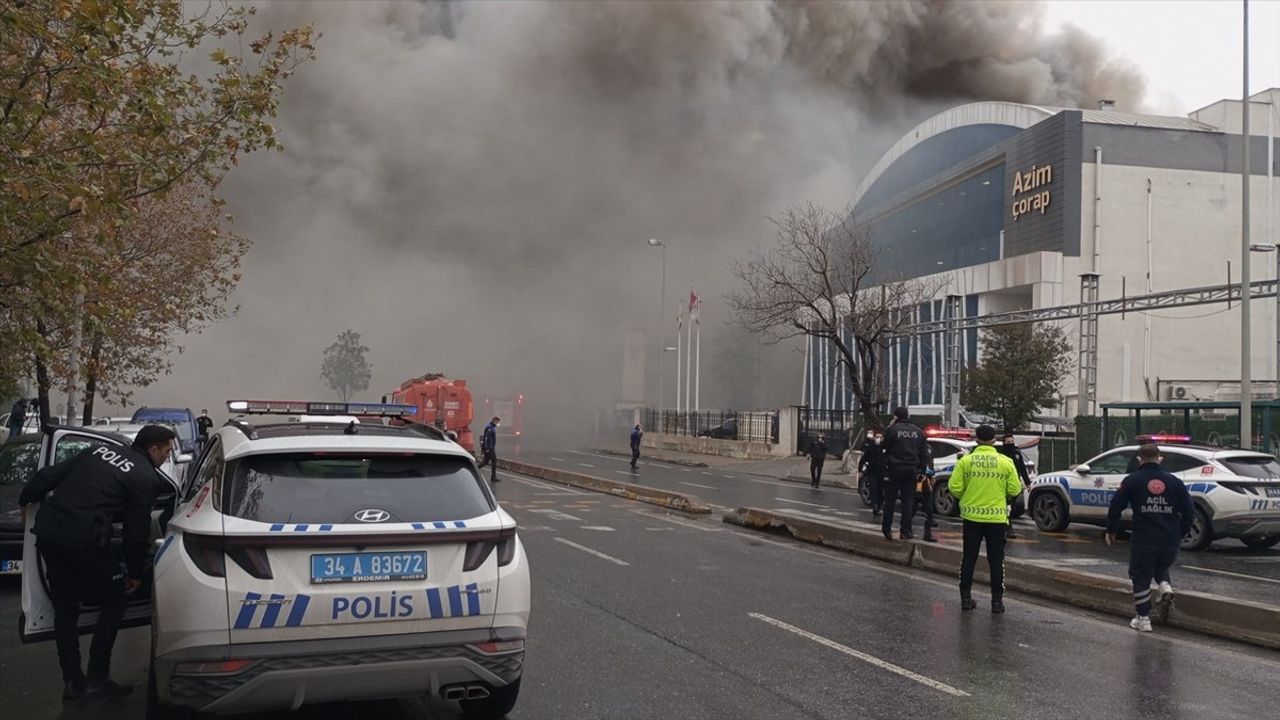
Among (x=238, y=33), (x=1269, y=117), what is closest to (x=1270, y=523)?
(x=238, y=33)

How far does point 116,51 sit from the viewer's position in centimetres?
820

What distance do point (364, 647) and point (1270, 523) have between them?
42.0 feet

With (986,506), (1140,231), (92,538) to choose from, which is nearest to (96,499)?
(92,538)

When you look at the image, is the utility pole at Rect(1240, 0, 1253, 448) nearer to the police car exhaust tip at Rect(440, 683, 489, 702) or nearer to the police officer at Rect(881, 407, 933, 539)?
the police officer at Rect(881, 407, 933, 539)

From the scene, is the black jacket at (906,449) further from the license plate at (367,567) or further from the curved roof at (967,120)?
the curved roof at (967,120)

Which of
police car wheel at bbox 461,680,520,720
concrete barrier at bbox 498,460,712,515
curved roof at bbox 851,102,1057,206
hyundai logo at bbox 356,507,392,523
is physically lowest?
concrete barrier at bbox 498,460,712,515

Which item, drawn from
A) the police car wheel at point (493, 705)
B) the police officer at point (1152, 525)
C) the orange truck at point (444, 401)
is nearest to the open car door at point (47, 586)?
the police car wheel at point (493, 705)

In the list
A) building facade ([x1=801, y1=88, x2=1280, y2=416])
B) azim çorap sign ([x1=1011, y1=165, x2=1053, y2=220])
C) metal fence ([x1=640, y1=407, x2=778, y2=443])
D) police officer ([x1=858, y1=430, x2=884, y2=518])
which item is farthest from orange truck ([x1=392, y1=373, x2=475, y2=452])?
azim çorap sign ([x1=1011, y1=165, x2=1053, y2=220])

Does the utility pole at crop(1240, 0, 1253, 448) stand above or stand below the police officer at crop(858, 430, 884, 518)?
above

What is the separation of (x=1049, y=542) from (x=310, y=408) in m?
11.1

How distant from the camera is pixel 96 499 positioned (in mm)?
5031

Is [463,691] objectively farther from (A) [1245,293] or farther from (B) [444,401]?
(B) [444,401]

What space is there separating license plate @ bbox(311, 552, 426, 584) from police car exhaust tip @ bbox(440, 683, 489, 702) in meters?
0.52

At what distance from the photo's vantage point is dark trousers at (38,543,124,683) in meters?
5.00
